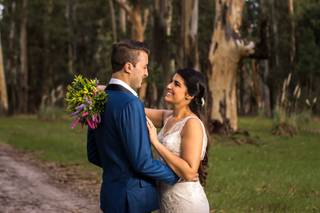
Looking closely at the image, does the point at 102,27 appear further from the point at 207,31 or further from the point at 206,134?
the point at 206,134

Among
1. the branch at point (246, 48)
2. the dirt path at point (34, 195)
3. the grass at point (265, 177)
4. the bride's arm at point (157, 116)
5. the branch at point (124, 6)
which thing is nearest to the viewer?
the bride's arm at point (157, 116)

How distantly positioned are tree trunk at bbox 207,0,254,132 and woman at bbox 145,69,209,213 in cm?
1736

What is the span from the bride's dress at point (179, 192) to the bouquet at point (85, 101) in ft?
1.56

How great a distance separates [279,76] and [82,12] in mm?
20066

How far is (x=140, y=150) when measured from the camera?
356 centimetres

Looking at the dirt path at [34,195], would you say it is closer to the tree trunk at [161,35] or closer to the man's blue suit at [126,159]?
the man's blue suit at [126,159]

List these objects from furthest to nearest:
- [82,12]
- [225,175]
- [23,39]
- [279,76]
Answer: [82,12]
[23,39]
[279,76]
[225,175]

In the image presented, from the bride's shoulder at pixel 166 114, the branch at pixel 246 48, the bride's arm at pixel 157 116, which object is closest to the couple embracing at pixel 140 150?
the bride's shoulder at pixel 166 114

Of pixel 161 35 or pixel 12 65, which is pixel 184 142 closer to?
pixel 161 35

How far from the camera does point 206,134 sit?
3.95 m

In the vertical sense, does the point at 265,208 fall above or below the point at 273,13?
below

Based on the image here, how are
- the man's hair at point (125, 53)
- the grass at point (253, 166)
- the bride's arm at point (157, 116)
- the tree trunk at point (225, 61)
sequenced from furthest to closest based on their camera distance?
the tree trunk at point (225, 61), the grass at point (253, 166), the bride's arm at point (157, 116), the man's hair at point (125, 53)

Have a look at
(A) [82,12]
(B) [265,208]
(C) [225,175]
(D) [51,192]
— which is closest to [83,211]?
(D) [51,192]

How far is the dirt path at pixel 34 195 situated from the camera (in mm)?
8961
